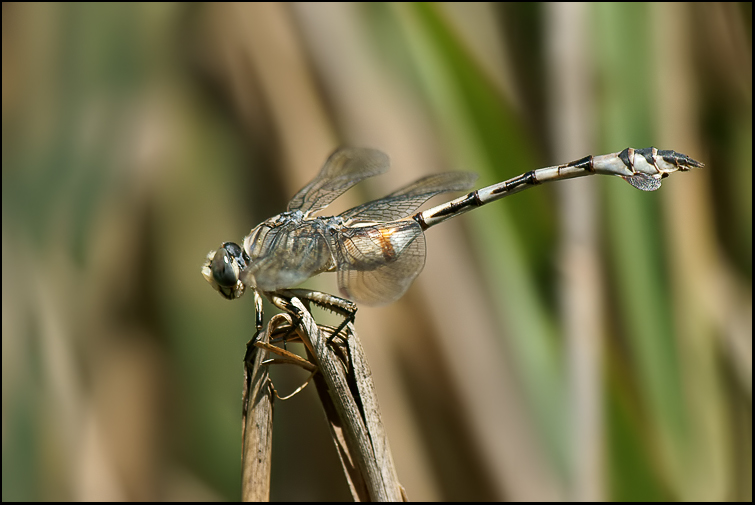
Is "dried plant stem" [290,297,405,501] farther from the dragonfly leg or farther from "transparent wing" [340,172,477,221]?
"transparent wing" [340,172,477,221]

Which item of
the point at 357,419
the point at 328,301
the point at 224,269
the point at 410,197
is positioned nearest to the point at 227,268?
the point at 224,269

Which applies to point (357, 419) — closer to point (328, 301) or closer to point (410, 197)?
point (328, 301)

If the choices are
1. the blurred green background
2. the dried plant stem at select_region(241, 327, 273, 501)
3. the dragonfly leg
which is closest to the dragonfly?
the dragonfly leg

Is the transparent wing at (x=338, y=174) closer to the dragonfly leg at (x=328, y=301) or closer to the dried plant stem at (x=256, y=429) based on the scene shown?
the dragonfly leg at (x=328, y=301)

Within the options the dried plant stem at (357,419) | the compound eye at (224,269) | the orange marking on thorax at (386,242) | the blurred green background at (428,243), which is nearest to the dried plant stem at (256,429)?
the dried plant stem at (357,419)

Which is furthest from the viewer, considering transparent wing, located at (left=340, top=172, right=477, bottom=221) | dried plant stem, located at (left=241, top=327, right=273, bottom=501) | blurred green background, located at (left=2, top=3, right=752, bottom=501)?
blurred green background, located at (left=2, top=3, right=752, bottom=501)

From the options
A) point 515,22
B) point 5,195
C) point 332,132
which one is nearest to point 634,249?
point 515,22
